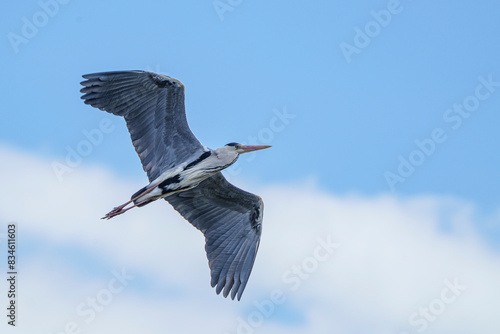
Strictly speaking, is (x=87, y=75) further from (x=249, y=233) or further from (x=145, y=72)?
(x=249, y=233)

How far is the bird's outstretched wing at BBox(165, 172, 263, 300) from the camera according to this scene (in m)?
18.2

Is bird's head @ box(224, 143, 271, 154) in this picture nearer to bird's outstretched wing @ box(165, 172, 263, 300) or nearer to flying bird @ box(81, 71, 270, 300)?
flying bird @ box(81, 71, 270, 300)

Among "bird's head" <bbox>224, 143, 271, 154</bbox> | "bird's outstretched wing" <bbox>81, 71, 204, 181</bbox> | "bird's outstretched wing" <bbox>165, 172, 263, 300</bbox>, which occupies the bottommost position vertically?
"bird's outstretched wing" <bbox>165, 172, 263, 300</bbox>

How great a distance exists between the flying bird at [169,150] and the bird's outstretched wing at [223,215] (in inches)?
0.7

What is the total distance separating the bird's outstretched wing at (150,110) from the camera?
17594 millimetres

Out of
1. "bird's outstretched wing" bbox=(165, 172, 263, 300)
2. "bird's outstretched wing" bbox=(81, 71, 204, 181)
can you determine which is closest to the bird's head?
"bird's outstretched wing" bbox=(81, 71, 204, 181)

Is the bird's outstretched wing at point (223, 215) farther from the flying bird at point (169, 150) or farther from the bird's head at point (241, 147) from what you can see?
the bird's head at point (241, 147)

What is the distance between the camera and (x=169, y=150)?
17.9 meters

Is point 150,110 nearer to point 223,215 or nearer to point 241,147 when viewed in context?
point 241,147

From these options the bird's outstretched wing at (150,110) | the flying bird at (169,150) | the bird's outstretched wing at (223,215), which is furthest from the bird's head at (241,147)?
the bird's outstretched wing at (223,215)

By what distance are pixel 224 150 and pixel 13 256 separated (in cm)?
466

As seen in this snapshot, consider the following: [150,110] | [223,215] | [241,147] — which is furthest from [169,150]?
[223,215]

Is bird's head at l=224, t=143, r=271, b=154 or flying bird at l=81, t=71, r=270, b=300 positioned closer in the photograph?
flying bird at l=81, t=71, r=270, b=300

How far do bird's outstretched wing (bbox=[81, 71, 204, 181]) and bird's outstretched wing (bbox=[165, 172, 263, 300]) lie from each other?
0.86 m
